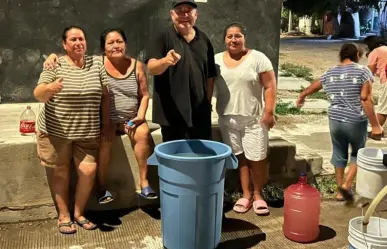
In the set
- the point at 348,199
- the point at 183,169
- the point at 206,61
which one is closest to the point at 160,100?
the point at 206,61

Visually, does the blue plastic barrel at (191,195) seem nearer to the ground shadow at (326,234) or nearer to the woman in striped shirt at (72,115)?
the woman in striped shirt at (72,115)

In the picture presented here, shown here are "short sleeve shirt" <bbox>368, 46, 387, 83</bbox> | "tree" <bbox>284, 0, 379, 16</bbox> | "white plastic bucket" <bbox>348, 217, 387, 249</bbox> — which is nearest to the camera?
"white plastic bucket" <bbox>348, 217, 387, 249</bbox>

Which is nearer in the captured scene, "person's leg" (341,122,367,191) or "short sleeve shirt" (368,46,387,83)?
"person's leg" (341,122,367,191)

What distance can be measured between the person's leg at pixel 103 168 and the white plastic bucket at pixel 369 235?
6.82 feet

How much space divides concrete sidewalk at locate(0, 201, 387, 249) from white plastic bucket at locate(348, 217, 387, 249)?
0.72m

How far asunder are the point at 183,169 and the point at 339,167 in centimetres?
209

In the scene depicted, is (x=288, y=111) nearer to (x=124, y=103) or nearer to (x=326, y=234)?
(x=326, y=234)

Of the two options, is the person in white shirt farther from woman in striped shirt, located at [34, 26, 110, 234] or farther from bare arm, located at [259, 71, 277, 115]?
woman in striped shirt, located at [34, 26, 110, 234]

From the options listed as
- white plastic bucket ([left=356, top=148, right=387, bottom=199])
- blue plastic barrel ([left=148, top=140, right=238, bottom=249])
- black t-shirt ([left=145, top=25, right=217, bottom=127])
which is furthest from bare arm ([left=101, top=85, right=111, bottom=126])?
white plastic bucket ([left=356, top=148, right=387, bottom=199])

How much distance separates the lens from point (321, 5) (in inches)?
1251

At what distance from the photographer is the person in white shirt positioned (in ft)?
14.3

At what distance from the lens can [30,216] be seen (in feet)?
15.0

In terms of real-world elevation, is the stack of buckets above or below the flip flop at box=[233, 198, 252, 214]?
above

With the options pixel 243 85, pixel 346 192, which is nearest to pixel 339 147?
pixel 346 192
